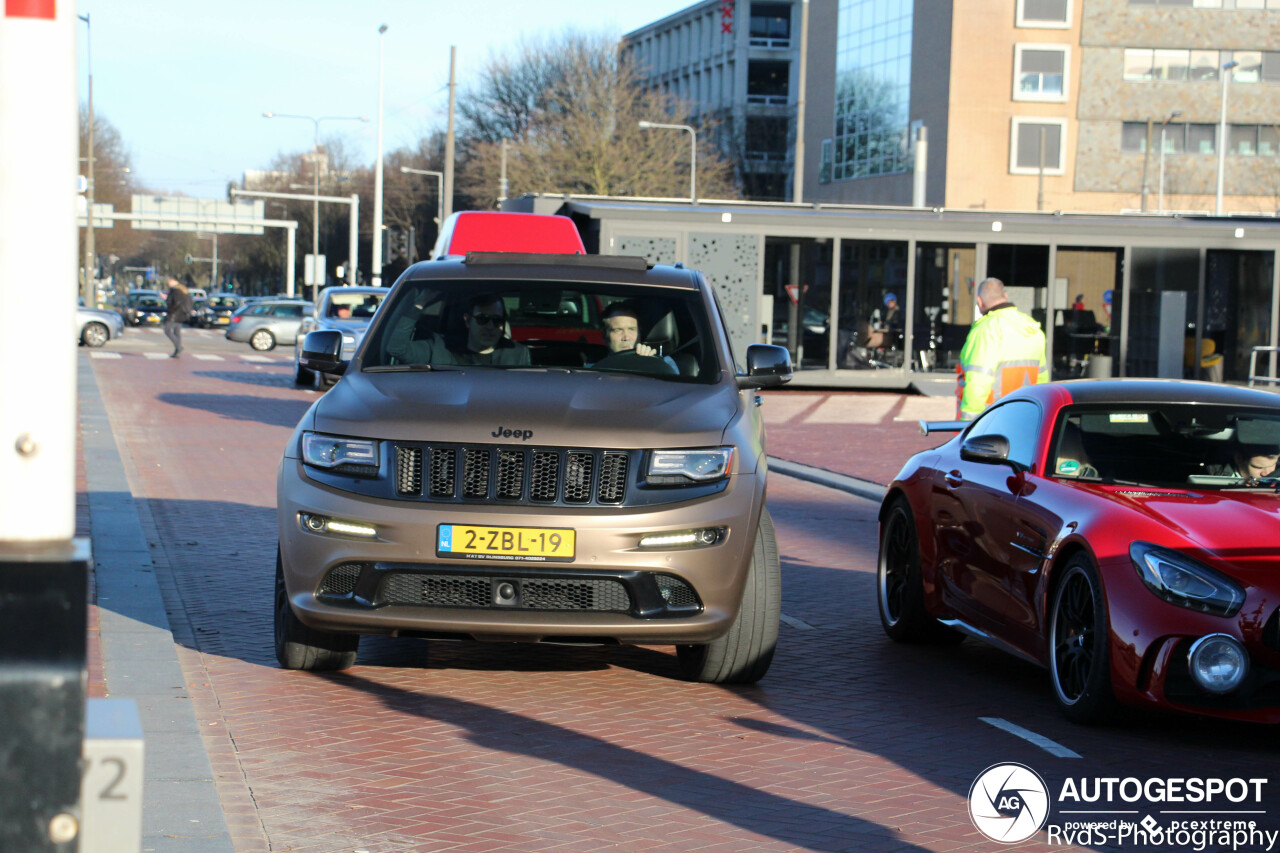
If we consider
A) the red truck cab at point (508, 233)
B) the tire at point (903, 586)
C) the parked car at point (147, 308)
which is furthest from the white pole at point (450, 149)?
the tire at point (903, 586)

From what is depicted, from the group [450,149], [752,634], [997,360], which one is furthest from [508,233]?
[450,149]

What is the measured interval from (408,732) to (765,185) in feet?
287

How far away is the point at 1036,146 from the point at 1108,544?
65349mm

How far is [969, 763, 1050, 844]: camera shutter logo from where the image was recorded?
4777 millimetres

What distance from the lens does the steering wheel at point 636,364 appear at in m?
6.98

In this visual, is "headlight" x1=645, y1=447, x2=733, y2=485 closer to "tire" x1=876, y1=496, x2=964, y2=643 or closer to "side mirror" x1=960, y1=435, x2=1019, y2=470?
"side mirror" x1=960, y1=435, x2=1019, y2=470

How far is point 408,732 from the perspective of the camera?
570 centimetres

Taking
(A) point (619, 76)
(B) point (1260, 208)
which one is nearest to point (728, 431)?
(A) point (619, 76)

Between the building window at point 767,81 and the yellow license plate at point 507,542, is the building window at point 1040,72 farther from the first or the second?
the yellow license plate at point 507,542

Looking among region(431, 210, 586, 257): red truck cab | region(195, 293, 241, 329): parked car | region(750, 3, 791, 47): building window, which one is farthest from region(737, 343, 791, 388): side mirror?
region(750, 3, 791, 47): building window

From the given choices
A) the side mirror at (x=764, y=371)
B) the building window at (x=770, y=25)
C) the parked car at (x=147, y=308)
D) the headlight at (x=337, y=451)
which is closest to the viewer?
the headlight at (x=337, y=451)

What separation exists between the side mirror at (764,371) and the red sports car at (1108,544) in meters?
0.88

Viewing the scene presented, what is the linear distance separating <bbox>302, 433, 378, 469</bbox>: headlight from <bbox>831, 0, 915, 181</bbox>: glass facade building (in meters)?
65.4

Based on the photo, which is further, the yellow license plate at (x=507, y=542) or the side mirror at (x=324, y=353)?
the side mirror at (x=324, y=353)
